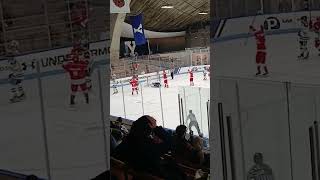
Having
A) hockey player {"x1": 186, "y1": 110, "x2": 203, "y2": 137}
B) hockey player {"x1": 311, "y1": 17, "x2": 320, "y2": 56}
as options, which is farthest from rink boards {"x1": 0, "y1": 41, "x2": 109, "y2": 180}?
hockey player {"x1": 186, "y1": 110, "x2": 203, "y2": 137}

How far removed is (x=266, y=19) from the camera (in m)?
1.96

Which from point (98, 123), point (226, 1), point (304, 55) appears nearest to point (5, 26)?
point (98, 123)

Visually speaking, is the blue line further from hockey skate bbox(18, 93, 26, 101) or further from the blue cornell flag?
the blue cornell flag

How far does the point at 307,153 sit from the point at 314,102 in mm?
233

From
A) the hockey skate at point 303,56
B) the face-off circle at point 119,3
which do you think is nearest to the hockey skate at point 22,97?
the hockey skate at point 303,56

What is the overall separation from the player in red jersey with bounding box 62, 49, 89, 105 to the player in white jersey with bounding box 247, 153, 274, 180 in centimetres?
91

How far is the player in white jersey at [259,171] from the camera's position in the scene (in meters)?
2.12

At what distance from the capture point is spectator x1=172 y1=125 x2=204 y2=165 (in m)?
2.51

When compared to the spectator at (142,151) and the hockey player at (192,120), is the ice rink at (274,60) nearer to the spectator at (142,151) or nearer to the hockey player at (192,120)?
the spectator at (142,151)

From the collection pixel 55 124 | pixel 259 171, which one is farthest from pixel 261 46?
pixel 55 124

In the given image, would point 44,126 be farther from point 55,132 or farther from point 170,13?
point 170,13

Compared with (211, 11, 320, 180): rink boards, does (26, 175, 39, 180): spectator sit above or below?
below

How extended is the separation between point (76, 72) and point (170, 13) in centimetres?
2045

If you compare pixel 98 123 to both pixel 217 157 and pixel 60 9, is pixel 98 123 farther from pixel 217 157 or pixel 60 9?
pixel 217 157
